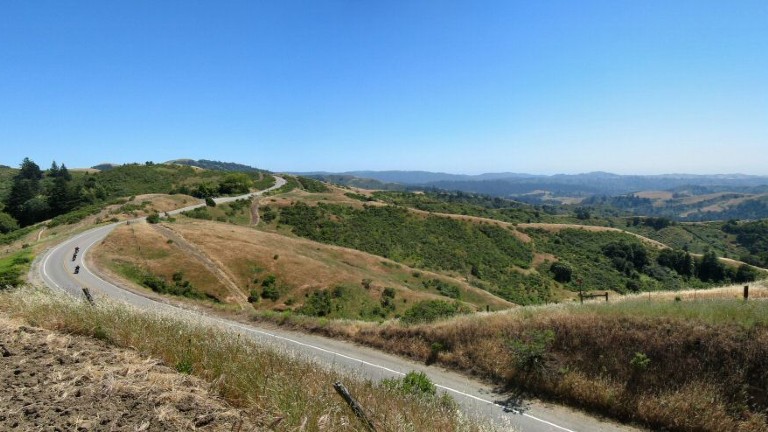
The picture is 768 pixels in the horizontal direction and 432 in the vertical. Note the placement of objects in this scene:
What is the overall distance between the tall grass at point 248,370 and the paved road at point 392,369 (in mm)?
870

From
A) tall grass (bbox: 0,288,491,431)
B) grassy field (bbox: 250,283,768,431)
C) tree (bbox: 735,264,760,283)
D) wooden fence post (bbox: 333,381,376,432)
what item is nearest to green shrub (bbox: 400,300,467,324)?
grassy field (bbox: 250,283,768,431)

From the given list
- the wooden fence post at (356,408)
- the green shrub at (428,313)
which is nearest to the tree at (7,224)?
the green shrub at (428,313)

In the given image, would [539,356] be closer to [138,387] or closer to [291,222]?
[138,387]

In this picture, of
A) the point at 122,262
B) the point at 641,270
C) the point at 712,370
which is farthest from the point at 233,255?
the point at 641,270

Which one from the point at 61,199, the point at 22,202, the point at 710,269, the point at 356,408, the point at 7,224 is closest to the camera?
the point at 356,408

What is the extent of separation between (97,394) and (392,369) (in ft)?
39.7

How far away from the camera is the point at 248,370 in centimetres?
527

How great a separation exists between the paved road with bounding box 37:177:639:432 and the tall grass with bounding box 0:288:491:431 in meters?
0.87

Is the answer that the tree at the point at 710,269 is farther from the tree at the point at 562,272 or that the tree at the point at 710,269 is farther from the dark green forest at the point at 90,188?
the dark green forest at the point at 90,188

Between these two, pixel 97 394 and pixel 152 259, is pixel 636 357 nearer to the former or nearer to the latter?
pixel 97 394

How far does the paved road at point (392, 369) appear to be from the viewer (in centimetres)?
953

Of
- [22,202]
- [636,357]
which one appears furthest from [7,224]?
[636,357]

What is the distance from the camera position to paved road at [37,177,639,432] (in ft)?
31.3

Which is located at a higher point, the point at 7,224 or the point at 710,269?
the point at 7,224
